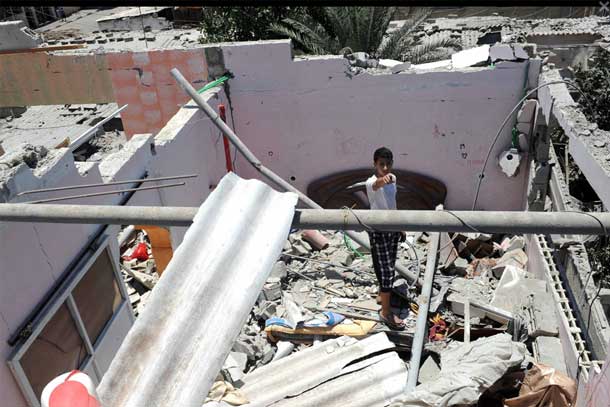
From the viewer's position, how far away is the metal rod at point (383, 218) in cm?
209

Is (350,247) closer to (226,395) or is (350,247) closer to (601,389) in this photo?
(226,395)

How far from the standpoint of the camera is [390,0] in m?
1.55

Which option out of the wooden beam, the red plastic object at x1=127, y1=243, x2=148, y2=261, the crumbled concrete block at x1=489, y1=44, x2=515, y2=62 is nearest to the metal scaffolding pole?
the red plastic object at x1=127, y1=243, x2=148, y2=261

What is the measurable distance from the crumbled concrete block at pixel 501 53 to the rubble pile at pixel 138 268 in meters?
6.59

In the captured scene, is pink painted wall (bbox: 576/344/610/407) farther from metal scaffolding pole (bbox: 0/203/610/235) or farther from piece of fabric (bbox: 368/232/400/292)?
piece of fabric (bbox: 368/232/400/292)

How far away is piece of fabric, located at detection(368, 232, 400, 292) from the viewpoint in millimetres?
5891

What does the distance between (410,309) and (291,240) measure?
2.62 m

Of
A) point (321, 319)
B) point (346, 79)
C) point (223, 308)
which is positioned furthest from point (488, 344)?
point (346, 79)

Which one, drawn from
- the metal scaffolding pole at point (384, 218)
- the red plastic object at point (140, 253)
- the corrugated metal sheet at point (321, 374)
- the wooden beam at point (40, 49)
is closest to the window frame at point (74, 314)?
the corrugated metal sheet at point (321, 374)

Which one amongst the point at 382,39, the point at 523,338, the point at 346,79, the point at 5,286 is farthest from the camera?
the point at 382,39

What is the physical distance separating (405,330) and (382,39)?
8633 mm

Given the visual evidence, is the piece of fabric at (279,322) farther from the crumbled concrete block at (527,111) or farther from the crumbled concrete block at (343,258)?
→ the crumbled concrete block at (527,111)

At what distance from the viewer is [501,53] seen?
29.2 feet

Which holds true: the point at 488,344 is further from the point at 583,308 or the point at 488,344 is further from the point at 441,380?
the point at 583,308
